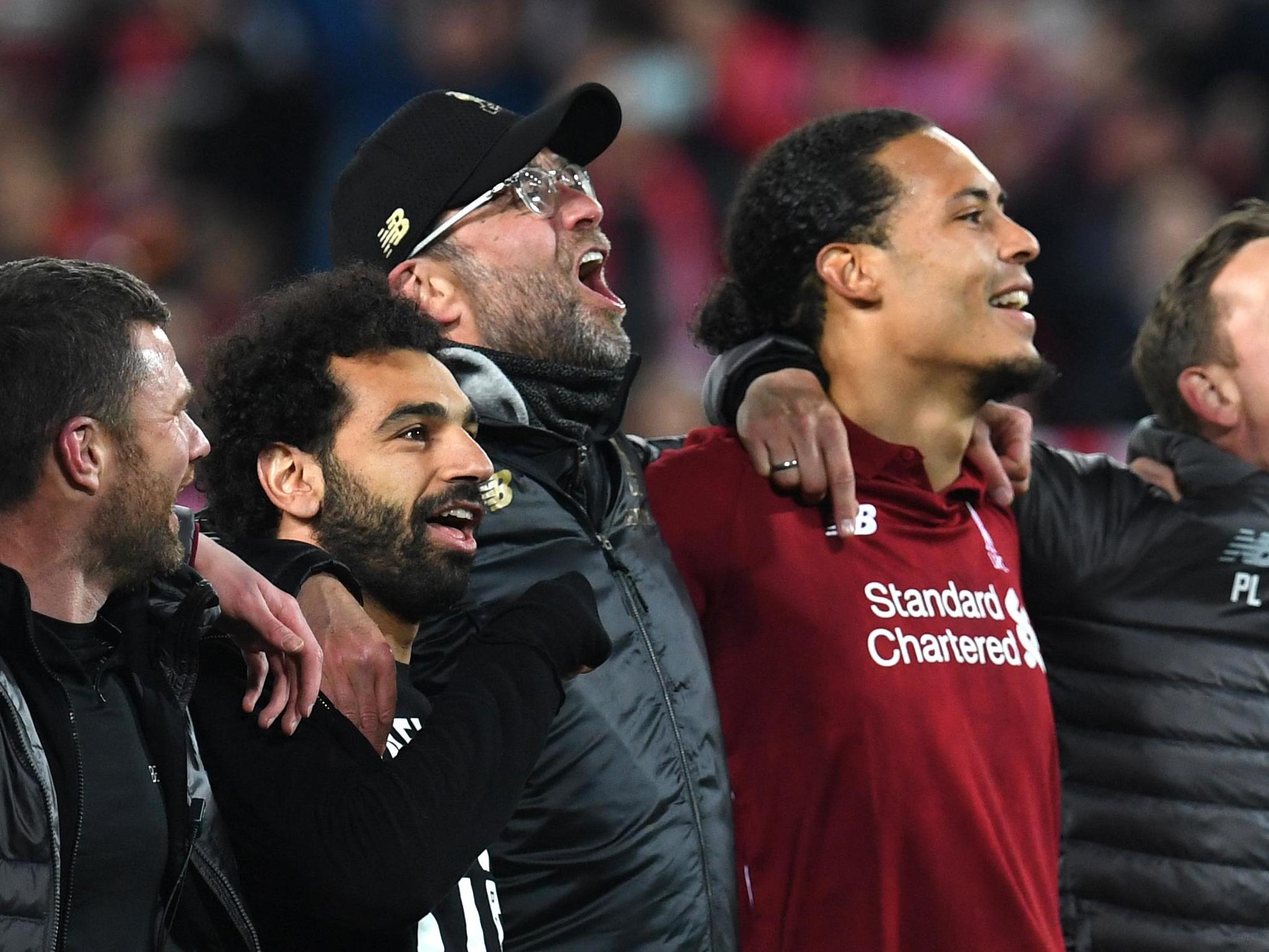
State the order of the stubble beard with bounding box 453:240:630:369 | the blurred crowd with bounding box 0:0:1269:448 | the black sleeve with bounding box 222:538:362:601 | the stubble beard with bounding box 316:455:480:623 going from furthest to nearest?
the blurred crowd with bounding box 0:0:1269:448
the stubble beard with bounding box 453:240:630:369
the stubble beard with bounding box 316:455:480:623
the black sleeve with bounding box 222:538:362:601

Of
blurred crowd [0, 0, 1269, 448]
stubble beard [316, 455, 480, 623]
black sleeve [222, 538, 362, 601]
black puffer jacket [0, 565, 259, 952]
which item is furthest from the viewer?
blurred crowd [0, 0, 1269, 448]

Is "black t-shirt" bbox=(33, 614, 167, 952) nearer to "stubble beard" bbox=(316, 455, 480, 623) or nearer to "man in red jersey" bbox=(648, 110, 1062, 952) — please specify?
"stubble beard" bbox=(316, 455, 480, 623)

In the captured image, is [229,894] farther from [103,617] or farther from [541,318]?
[541,318]

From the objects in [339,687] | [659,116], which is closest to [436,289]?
[339,687]

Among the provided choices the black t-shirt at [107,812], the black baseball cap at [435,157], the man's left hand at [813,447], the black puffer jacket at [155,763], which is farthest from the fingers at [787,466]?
the black t-shirt at [107,812]

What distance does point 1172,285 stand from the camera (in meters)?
3.01

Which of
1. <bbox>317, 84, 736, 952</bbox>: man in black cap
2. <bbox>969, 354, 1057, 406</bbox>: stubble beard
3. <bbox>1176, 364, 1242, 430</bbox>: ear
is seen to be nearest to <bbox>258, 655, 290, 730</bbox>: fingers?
<bbox>317, 84, 736, 952</bbox>: man in black cap

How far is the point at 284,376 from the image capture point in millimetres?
2139

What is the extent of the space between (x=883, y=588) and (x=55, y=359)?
4.05 feet

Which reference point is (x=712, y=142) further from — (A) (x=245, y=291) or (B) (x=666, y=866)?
(B) (x=666, y=866)

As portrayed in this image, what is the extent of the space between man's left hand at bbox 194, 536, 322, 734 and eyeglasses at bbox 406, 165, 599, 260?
88 centimetres

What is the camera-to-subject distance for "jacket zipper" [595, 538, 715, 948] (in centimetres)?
217

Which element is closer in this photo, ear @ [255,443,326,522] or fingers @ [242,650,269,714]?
fingers @ [242,650,269,714]

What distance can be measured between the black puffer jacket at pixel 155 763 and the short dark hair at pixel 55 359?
133 millimetres
